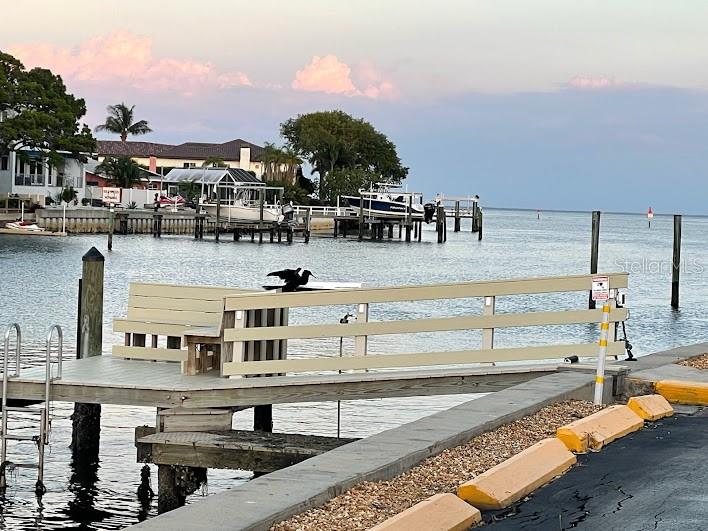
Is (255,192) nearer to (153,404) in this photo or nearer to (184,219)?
(184,219)

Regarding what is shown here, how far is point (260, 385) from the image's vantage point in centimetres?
1473

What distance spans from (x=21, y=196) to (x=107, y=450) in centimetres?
9098

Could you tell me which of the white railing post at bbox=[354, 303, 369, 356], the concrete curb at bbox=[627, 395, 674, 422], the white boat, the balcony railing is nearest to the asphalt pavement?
the concrete curb at bbox=[627, 395, 674, 422]

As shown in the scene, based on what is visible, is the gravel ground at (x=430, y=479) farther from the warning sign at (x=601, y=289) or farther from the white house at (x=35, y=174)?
the white house at (x=35, y=174)

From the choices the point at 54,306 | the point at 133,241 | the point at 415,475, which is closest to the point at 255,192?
the point at 133,241

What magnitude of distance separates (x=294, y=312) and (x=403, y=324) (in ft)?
91.3

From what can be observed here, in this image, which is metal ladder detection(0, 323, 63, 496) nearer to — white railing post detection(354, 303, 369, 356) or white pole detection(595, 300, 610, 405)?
white railing post detection(354, 303, 369, 356)

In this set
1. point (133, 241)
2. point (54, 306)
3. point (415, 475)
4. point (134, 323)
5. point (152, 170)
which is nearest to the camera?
point (415, 475)

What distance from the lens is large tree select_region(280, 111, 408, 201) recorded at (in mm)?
154625

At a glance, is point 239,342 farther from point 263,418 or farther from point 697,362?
point 697,362

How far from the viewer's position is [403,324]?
15742 mm

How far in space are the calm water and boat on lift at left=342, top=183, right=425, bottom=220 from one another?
3.73 m

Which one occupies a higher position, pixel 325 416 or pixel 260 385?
pixel 260 385

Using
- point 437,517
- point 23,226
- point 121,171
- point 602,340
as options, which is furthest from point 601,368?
point 121,171
